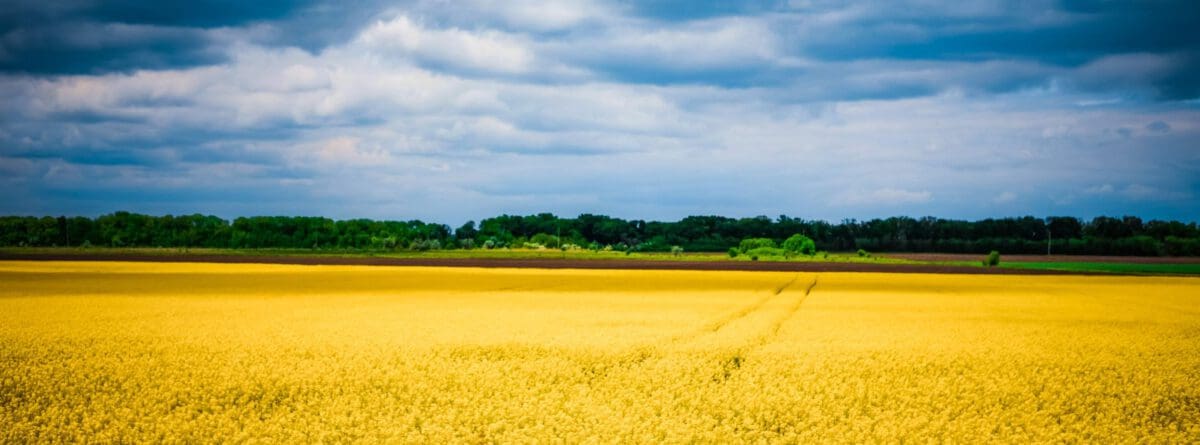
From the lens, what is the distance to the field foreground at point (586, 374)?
12273mm

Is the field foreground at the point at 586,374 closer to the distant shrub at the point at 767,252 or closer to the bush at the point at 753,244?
the distant shrub at the point at 767,252

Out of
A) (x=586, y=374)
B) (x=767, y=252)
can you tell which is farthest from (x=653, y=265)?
(x=586, y=374)

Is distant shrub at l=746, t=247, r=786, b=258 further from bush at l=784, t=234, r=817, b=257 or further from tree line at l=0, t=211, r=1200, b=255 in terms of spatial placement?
tree line at l=0, t=211, r=1200, b=255

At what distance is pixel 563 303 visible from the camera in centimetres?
3528

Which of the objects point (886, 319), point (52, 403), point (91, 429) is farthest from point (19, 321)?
point (886, 319)

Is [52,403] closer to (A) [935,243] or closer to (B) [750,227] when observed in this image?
(A) [935,243]

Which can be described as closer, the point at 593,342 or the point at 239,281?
the point at 593,342

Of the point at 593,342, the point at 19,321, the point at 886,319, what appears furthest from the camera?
the point at 886,319

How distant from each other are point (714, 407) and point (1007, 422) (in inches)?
166

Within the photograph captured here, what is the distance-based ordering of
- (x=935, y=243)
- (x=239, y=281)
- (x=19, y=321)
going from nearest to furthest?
1. (x=19, y=321)
2. (x=239, y=281)
3. (x=935, y=243)

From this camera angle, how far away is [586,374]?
1656cm

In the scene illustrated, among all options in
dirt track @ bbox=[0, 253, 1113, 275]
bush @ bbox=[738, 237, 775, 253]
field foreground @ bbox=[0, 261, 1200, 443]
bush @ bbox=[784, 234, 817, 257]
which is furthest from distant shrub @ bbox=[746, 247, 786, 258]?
field foreground @ bbox=[0, 261, 1200, 443]

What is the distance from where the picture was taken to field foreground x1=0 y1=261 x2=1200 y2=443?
483 inches

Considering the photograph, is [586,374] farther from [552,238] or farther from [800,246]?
[552,238]
